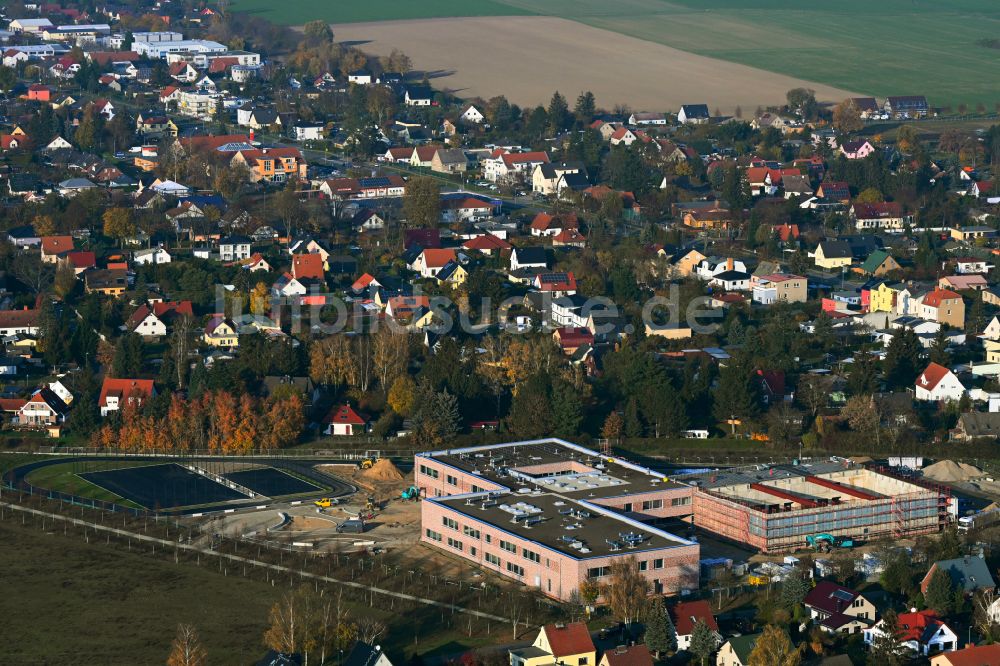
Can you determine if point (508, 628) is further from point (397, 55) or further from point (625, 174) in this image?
point (397, 55)

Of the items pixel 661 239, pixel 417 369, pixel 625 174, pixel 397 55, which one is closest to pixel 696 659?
pixel 417 369

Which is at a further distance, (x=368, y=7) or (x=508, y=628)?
(x=368, y=7)

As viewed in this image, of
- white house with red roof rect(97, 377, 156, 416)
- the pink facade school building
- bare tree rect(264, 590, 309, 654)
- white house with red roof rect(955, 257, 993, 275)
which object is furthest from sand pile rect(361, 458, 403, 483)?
white house with red roof rect(955, 257, 993, 275)

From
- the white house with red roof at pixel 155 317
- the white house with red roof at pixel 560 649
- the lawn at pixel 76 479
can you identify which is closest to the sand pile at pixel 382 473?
the lawn at pixel 76 479

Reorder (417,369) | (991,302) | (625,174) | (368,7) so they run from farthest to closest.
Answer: (368,7) → (625,174) → (991,302) → (417,369)

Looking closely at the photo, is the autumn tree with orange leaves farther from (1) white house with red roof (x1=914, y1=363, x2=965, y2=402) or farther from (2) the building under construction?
(1) white house with red roof (x1=914, y1=363, x2=965, y2=402)
